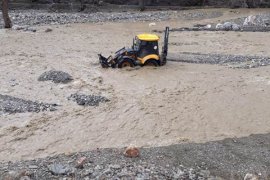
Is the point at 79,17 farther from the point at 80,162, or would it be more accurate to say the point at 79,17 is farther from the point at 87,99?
the point at 80,162

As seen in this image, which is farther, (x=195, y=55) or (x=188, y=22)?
(x=188, y=22)

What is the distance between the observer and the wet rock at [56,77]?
1535 centimetres

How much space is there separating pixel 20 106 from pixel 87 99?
1980mm

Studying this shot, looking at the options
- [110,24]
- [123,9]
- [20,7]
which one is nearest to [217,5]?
[123,9]

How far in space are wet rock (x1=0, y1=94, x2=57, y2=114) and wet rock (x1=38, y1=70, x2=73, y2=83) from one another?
2227mm

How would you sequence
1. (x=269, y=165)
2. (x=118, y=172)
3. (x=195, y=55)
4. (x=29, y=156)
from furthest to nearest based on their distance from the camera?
(x=195, y=55), (x=29, y=156), (x=269, y=165), (x=118, y=172)

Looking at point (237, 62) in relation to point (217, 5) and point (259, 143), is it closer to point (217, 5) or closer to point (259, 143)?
point (259, 143)

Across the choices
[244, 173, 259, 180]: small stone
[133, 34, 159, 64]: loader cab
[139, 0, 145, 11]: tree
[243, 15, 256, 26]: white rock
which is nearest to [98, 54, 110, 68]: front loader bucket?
[133, 34, 159, 64]: loader cab

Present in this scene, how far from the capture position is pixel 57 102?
521 inches

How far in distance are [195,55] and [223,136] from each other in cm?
938

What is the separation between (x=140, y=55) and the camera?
16.7 meters

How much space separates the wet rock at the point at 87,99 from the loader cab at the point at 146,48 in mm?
3546

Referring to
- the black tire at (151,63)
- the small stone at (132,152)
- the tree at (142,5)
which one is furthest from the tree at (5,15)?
the small stone at (132,152)

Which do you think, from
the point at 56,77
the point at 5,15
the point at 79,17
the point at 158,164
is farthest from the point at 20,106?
the point at 79,17
